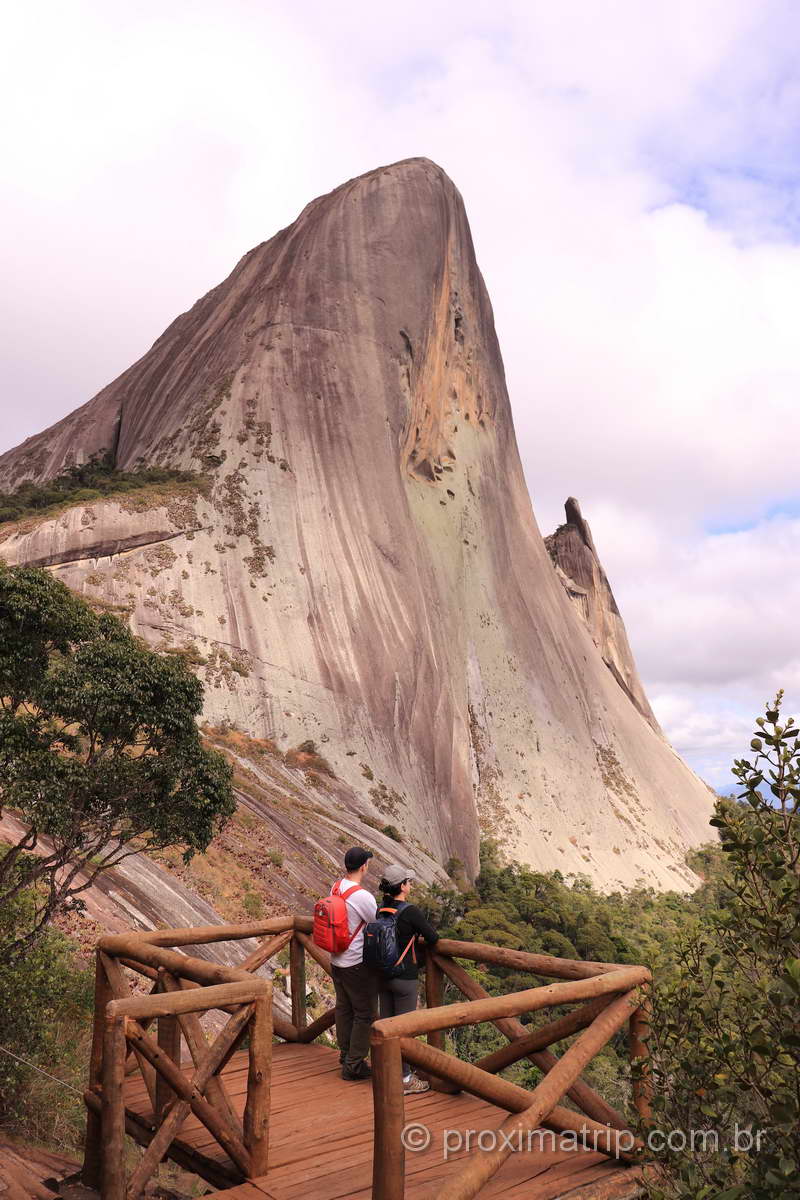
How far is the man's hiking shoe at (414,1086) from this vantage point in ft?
19.3

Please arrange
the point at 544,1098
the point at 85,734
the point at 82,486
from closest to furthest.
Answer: the point at 544,1098, the point at 85,734, the point at 82,486

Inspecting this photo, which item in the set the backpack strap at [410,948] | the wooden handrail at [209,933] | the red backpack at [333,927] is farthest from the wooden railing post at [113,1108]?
the backpack strap at [410,948]

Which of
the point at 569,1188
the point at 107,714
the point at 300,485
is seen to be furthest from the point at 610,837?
→ the point at 569,1188

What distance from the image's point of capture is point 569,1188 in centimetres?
441

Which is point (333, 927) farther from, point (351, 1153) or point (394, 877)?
point (351, 1153)

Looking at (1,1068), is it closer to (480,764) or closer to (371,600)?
(371,600)

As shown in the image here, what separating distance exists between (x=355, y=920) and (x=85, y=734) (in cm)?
549

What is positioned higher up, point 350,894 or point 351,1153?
→ point 350,894

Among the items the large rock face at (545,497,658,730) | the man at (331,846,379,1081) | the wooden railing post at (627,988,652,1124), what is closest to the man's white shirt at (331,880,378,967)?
the man at (331,846,379,1081)

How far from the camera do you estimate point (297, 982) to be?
23.8ft

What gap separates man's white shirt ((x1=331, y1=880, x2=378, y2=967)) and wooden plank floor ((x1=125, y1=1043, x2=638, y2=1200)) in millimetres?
850

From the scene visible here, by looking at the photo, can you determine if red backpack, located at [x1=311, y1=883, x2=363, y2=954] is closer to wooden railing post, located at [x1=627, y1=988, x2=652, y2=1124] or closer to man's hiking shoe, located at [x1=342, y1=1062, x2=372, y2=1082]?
man's hiking shoe, located at [x1=342, y1=1062, x2=372, y2=1082]

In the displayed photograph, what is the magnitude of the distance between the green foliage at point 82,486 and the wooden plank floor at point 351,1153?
28.0 m

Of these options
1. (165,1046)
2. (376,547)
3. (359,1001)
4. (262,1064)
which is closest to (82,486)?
(376,547)
